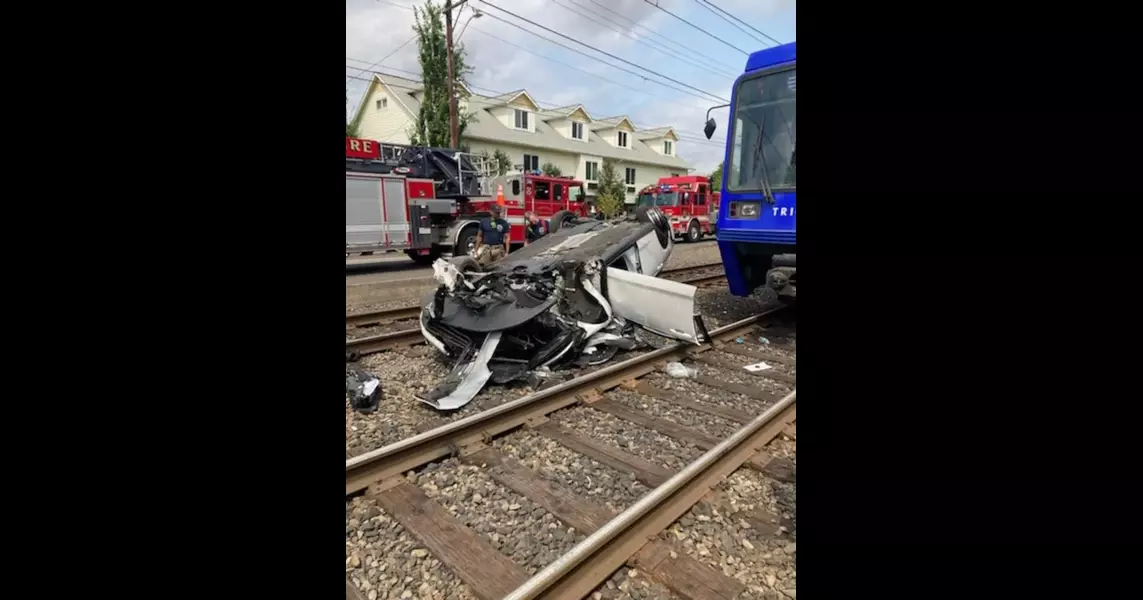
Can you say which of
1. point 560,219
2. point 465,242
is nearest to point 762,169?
point 560,219

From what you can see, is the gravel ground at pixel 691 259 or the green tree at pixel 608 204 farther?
the green tree at pixel 608 204

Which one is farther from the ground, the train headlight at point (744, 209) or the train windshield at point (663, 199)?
the train windshield at point (663, 199)

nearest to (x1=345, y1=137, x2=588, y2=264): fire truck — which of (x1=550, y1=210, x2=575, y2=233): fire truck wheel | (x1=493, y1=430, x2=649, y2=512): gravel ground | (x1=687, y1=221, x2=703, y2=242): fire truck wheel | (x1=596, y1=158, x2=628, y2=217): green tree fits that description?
(x1=550, y1=210, x2=575, y2=233): fire truck wheel

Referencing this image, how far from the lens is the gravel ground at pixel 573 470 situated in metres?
3.27

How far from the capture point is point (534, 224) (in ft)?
59.3

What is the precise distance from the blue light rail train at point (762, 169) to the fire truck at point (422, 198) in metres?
8.01

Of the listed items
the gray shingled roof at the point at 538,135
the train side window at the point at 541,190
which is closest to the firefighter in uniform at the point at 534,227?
the train side window at the point at 541,190

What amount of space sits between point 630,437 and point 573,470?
642 millimetres

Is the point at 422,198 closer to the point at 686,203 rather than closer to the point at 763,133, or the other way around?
the point at 763,133

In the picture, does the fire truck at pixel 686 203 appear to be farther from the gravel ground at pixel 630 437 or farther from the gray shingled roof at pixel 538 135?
the gravel ground at pixel 630 437

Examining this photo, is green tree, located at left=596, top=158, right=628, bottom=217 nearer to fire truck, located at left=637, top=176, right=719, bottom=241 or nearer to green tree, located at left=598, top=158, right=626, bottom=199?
green tree, located at left=598, top=158, right=626, bottom=199

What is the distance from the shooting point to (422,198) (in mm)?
A: 15930
